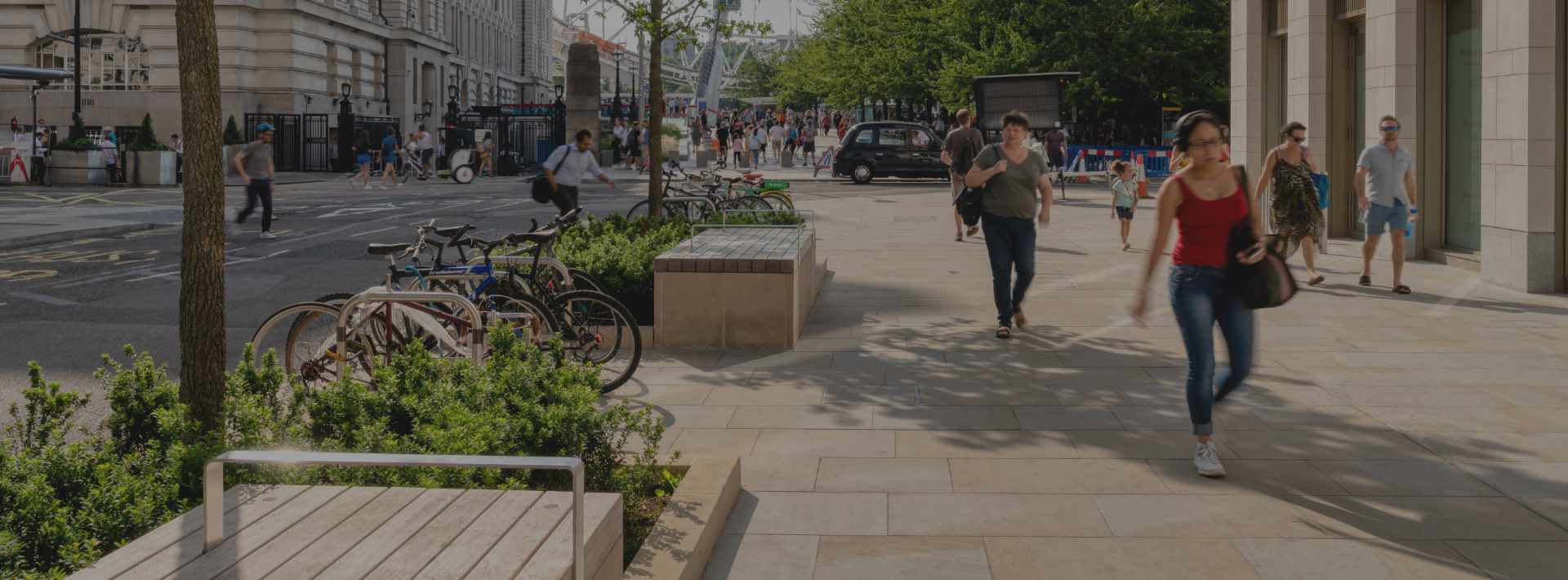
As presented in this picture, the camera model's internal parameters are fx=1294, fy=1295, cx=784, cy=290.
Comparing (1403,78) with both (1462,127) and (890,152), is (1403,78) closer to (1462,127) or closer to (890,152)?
(1462,127)

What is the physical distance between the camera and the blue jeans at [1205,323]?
563 cm

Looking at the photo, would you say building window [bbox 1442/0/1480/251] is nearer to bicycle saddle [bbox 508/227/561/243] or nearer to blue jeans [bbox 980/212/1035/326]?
blue jeans [bbox 980/212/1035/326]

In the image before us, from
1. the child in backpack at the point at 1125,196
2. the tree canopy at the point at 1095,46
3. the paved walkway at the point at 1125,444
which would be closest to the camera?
the paved walkway at the point at 1125,444

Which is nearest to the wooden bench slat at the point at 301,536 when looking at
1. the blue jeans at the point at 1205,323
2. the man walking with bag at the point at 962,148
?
the blue jeans at the point at 1205,323

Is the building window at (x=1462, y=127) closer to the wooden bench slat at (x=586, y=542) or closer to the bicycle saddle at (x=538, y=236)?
the bicycle saddle at (x=538, y=236)

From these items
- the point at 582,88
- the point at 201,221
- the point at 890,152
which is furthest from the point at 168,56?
the point at 201,221

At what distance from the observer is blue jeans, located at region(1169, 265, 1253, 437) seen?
5.63 m

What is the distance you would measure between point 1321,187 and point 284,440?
10.4 meters

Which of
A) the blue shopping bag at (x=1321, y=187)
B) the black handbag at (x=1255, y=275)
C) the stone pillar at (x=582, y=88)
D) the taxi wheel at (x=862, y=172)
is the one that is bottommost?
the black handbag at (x=1255, y=275)

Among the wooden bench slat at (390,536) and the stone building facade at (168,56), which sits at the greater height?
the stone building facade at (168,56)

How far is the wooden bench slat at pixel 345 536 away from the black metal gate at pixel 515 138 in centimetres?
3764

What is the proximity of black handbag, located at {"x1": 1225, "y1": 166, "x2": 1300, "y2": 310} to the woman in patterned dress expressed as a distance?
6332mm

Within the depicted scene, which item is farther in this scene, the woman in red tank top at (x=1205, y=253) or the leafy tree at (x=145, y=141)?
the leafy tree at (x=145, y=141)

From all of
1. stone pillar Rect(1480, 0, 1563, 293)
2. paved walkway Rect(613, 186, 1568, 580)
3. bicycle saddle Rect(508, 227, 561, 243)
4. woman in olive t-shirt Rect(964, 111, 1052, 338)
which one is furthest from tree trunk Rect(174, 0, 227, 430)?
stone pillar Rect(1480, 0, 1563, 293)
